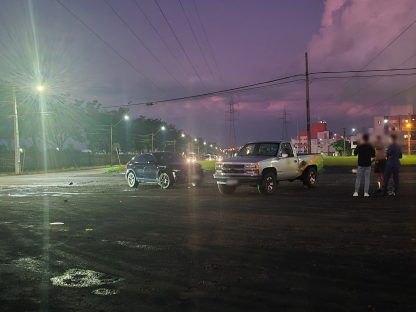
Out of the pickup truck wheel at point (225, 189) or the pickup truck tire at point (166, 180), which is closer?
the pickup truck wheel at point (225, 189)

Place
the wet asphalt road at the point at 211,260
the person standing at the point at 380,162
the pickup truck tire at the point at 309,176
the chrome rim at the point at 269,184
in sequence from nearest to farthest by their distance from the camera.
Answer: the wet asphalt road at the point at 211,260, the person standing at the point at 380,162, the chrome rim at the point at 269,184, the pickup truck tire at the point at 309,176

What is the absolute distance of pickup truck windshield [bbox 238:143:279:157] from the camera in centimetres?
1784

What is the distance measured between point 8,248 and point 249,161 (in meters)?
10.3

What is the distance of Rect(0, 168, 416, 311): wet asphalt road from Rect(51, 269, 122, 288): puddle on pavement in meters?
0.01

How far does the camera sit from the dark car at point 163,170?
20938 mm

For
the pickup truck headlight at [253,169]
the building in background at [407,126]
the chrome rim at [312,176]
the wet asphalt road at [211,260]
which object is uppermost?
the building in background at [407,126]

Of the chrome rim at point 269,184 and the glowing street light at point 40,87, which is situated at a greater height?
the glowing street light at point 40,87

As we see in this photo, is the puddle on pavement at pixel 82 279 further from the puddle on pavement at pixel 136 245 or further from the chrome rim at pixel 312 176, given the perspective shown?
the chrome rim at pixel 312 176

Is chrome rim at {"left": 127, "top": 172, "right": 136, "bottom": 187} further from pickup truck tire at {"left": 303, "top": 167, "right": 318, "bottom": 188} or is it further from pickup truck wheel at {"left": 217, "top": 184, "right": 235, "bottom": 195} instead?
pickup truck tire at {"left": 303, "top": 167, "right": 318, "bottom": 188}

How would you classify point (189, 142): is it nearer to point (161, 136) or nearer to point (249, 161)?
point (161, 136)

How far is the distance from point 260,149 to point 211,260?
1176cm

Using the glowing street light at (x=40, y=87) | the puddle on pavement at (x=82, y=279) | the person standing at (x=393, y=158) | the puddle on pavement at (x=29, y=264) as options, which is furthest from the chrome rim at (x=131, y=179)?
the glowing street light at (x=40, y=87)

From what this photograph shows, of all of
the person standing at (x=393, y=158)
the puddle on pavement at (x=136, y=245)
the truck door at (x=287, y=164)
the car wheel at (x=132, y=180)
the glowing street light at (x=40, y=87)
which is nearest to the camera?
the puddle on pavement at (x=136, y=245)

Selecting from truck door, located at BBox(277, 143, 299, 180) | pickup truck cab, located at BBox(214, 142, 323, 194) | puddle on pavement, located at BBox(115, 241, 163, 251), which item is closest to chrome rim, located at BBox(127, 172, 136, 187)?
pickup truck cab, located at BBox(214, 142, 323, 194)
